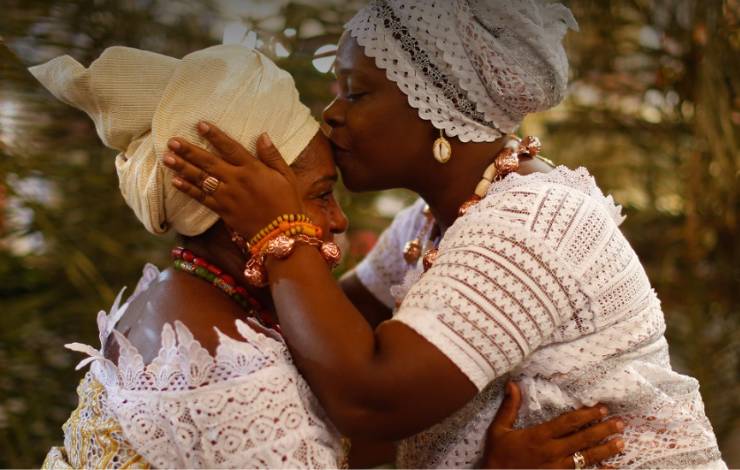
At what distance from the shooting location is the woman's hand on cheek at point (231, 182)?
1.56m

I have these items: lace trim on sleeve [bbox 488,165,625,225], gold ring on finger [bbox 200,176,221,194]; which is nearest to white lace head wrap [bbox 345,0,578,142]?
lace trim on sleeve [bbox 488,165,625,225]

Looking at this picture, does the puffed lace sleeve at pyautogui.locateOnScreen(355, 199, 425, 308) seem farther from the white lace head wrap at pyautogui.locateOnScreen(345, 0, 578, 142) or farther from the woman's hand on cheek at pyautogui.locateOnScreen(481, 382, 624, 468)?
the woman's hand on cheek at pyautogui.locateOnScreen(481, 382, 624, 468)

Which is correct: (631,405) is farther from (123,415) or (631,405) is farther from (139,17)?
(139,17)

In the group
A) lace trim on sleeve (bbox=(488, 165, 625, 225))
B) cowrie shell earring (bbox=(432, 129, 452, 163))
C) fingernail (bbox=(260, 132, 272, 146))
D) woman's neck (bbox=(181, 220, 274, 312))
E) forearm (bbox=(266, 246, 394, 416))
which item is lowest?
woman's neck (bbox=(181, 220, 274, 312))

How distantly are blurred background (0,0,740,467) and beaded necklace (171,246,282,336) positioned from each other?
2.16 feet

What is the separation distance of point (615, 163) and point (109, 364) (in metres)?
2.91

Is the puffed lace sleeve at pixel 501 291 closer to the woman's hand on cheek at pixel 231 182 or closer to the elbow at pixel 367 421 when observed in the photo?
the elbow at pixel 367 421

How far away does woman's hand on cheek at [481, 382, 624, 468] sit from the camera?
1659 mm

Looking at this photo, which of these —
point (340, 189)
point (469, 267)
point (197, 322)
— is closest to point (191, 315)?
point (197, 322)

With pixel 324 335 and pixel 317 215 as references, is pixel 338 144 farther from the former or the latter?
pixel 324 335

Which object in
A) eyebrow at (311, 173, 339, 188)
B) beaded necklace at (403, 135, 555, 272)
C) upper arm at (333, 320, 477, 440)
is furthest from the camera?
beaded necklace at (403, 135, 555, 272)

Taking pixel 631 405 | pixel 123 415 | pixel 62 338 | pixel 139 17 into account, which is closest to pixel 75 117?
pixel 139 17

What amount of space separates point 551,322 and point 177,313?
2.51ft

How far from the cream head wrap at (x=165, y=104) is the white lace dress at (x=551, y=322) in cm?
49
